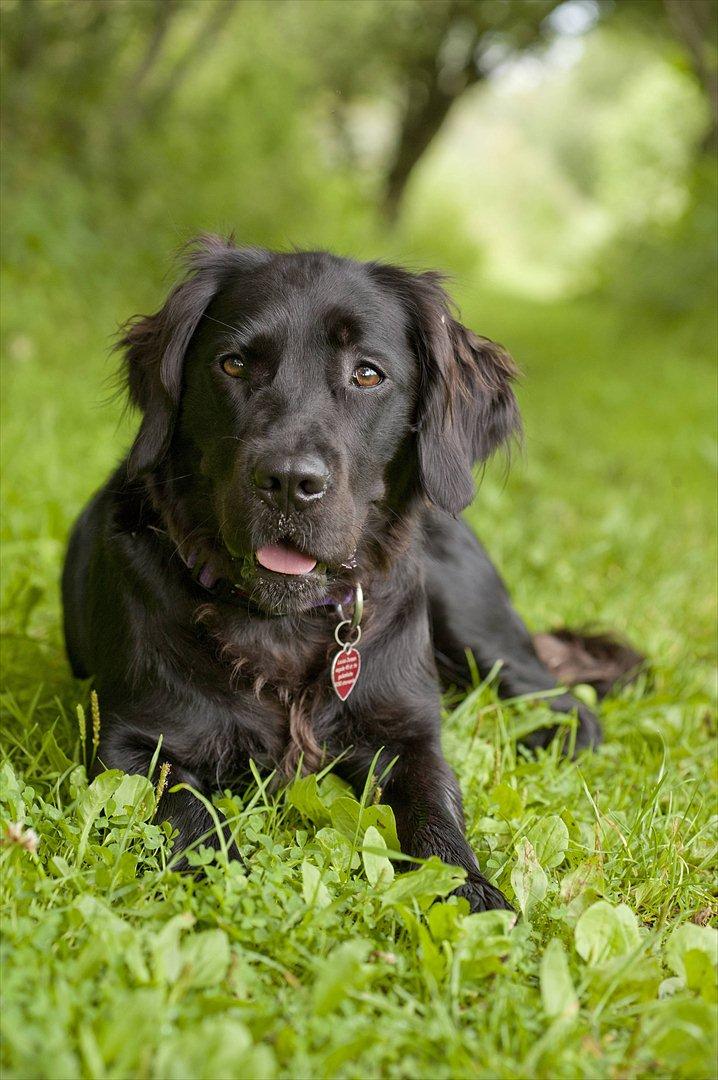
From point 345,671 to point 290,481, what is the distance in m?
0.62

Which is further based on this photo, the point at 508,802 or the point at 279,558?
the point at 508,802

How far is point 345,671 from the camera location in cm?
272

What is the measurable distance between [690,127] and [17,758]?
27125mm

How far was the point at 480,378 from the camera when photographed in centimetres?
297

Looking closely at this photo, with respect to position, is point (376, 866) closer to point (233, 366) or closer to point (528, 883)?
point (528, 883)

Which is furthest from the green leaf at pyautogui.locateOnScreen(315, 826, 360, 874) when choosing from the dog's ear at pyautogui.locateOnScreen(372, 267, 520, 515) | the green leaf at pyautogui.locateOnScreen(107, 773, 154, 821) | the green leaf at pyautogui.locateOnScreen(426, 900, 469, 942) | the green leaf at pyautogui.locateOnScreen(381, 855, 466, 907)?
the dog's ear at pyautogui.locateOnScreen(372, 267, 520, 515)

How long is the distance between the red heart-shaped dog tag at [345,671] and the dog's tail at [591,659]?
3.70ft

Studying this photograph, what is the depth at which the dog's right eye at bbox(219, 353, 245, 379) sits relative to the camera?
2648 mm

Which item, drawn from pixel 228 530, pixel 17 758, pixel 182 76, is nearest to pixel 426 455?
pixel 228 530

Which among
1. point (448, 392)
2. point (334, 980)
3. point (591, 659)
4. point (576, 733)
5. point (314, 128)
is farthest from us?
point (314, 128)

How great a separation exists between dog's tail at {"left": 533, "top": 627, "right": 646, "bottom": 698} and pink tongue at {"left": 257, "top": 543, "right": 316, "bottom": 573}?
4.76ft

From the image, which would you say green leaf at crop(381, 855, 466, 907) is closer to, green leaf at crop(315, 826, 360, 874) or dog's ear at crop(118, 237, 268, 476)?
green leaf at crop(315, 826, 360, 874)

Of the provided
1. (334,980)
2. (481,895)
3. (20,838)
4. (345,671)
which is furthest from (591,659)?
(20,838)

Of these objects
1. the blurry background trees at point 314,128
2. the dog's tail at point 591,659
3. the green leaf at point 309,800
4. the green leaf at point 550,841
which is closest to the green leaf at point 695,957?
the green leaf at point 550,841
